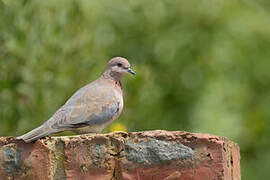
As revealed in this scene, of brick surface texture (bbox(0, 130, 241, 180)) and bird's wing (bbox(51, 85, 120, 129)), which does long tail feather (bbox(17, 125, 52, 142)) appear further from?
bird's wing (bbox(51, 85, 120, 129))

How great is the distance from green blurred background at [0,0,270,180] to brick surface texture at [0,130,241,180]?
439 centimetres

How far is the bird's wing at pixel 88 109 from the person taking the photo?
15.8 ft

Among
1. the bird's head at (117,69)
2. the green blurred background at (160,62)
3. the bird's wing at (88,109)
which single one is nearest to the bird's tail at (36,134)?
the bird's wing at (88,109)

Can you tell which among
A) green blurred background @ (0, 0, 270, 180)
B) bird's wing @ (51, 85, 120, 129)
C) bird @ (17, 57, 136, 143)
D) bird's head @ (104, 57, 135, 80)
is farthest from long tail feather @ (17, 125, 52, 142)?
green blurred background @ (0, 0, 270, 180)

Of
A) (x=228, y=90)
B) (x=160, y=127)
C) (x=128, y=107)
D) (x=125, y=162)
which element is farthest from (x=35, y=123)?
(x=125, y=162)

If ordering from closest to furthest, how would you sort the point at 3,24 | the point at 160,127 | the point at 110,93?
1. the point at 110,93
2. the point at 3,24
3. the point at 160,127

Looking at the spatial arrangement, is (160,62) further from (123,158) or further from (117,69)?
(123,158)

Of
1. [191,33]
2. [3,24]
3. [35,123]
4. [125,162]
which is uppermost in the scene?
[191,33]

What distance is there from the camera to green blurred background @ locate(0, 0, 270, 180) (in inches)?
319

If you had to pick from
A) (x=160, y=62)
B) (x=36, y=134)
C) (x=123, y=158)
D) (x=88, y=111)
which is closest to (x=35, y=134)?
(x=36, y=134)

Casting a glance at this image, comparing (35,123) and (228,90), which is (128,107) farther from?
(228,90)

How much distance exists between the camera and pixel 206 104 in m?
9.41

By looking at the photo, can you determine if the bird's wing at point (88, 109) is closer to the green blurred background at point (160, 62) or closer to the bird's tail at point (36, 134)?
the bird's tail at point (36, 134)

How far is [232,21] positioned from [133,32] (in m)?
1.46
